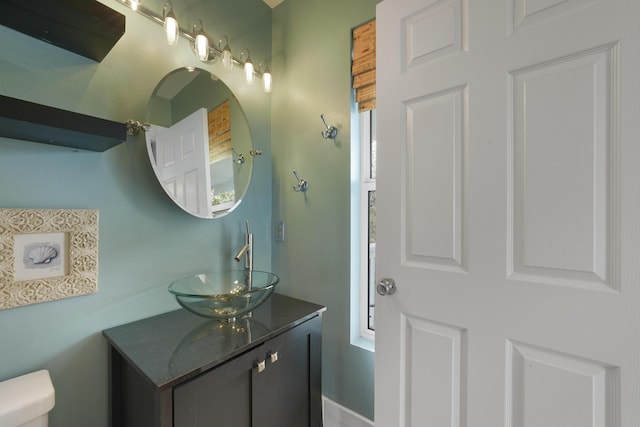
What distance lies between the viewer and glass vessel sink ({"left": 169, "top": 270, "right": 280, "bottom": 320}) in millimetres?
993

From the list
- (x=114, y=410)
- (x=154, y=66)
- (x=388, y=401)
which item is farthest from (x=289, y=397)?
(x=154, y=66)

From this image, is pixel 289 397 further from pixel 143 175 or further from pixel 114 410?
pixel 143 175

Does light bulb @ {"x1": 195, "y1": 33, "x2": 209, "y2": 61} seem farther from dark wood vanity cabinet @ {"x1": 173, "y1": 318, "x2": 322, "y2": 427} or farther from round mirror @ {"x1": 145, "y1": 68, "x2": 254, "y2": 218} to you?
dark wood vanity cabinet @ {"x1": 173, "y1": 318, "x2": 322, "y2": 427}

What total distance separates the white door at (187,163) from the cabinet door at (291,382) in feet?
2.40

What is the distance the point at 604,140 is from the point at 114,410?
180 cm

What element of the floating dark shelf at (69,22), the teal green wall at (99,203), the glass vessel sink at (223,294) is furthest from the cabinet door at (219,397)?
the floating dark shelf at (69,22)

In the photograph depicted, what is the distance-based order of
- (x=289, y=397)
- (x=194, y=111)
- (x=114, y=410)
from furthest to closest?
(x=194, y=111)
(x=289, y=397)
(x=114, y=410)

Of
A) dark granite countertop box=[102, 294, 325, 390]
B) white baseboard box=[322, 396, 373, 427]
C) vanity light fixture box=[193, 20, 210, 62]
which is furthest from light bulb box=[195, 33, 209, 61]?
white baseboard box=[322, 396, 373, 427]

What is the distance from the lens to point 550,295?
0.74 metres

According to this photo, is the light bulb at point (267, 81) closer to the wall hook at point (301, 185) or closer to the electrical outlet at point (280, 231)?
the wall hook at point (301, 185)

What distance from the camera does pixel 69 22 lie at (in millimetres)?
864

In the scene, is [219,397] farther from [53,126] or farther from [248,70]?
[248,70]

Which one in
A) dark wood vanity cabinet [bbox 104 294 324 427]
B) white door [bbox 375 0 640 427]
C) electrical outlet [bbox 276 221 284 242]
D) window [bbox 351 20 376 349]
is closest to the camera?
white door [bbox 375 0 640 427]

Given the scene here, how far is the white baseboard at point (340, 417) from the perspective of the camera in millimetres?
1335
